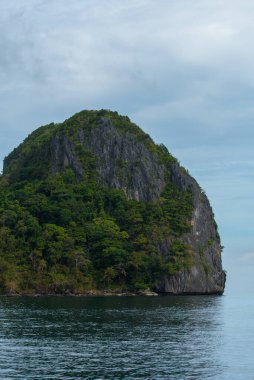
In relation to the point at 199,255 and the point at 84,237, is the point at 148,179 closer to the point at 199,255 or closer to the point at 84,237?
the point at 199,255

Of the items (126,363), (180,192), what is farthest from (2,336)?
(180,192)

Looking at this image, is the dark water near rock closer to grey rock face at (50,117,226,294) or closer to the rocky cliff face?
the rocky cliff face

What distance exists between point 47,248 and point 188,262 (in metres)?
36.8

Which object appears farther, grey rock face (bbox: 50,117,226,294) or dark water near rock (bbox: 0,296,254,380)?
grey rock face (bbox: 50,117,226,294)

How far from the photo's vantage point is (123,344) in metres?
61.2

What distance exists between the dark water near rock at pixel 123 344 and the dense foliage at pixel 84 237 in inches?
1883

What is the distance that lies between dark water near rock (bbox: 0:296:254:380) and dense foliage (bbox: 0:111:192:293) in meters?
47.8

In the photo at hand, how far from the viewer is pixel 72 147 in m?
198

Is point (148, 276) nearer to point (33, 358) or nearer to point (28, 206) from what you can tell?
point (28, 206)

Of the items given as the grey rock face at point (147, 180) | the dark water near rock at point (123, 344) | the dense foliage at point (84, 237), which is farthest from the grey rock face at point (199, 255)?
the dark water near rock at point (123, 344)

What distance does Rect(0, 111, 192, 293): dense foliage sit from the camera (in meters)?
146

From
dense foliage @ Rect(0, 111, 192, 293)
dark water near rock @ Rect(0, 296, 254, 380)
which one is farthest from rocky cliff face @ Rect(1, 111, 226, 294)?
dark water near rock @ Rect(0, 296, 254, 380)

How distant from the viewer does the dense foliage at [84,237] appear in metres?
146

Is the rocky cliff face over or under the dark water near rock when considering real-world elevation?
over
